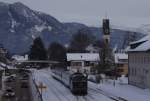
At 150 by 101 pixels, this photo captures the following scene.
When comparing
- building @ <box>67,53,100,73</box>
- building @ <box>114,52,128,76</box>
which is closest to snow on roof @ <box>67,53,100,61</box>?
building @ <box>67,53,100,73</box>

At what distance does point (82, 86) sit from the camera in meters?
63.5

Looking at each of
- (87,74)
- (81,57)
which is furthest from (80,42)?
(87,74)

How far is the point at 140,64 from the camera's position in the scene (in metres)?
76.9

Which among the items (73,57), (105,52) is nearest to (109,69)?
(105,52)

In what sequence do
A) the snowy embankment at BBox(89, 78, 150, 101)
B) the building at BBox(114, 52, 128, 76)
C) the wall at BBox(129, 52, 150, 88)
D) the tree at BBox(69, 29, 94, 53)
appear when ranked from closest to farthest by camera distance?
the snowy embankment at BBox(89, 78, 150, 101) < the wall at BBox(129, 52, 150, 88) < the building at BBox(114, 52, 128, 76) < the tree at BBox(69, 29, 94, 53)

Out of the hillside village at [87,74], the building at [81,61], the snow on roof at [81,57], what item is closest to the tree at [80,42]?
the hillside village at [87,74]

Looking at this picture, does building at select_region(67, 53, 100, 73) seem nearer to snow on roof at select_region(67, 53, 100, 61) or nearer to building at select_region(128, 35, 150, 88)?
snow on roof at select_region(67, 53, 100, 61)

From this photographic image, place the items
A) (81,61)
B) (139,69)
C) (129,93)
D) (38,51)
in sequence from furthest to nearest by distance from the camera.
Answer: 1. (38,51)
2. (81,61)
3. (139,69)
4. (129,93)

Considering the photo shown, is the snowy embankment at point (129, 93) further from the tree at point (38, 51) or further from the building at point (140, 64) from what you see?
the tree at point (38, 51)

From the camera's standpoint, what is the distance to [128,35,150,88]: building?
72125mm

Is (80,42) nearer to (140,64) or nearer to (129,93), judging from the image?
(140,64)

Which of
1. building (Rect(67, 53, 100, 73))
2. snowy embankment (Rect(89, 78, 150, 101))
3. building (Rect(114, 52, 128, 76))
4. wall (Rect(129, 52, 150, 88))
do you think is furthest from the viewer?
building (Rect(67, 53, 100, 73))

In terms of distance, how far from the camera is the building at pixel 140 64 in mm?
72125

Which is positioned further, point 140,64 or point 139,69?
point 139,69
